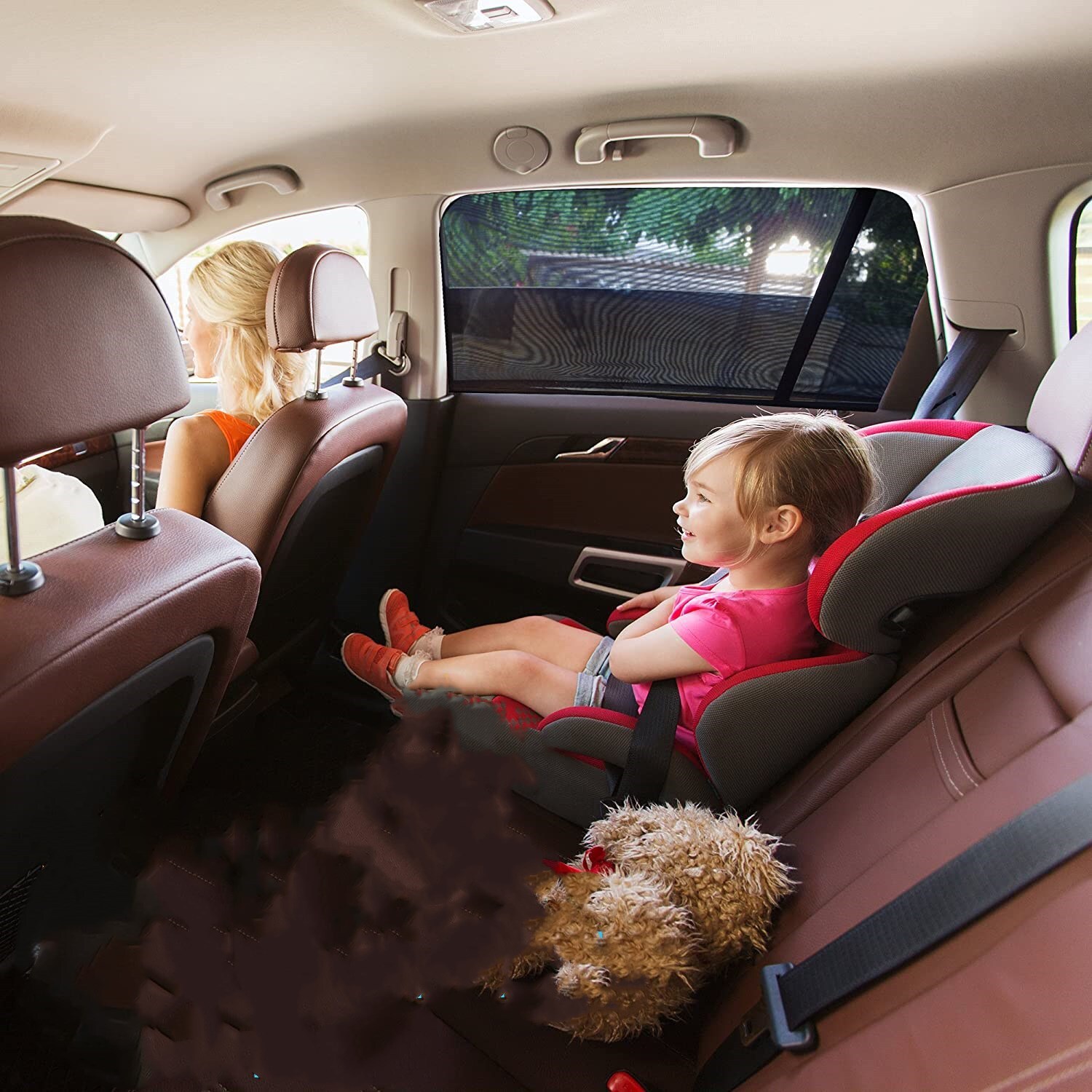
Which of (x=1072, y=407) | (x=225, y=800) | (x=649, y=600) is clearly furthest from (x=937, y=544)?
(x=225, y=800)

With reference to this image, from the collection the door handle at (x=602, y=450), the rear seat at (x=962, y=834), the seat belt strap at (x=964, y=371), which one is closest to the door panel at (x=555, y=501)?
the door handle at (x=602, y=450)

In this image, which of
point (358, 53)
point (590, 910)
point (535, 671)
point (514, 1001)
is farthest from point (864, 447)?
point (358, 53)

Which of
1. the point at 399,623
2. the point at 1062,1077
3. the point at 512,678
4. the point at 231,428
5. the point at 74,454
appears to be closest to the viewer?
the point at 1062,1077

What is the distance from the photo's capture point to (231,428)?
1846mm

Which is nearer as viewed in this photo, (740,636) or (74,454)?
(740,636)

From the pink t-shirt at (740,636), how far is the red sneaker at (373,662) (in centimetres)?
71

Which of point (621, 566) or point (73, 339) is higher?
point (73, 339)

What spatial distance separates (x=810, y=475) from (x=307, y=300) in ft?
3.32

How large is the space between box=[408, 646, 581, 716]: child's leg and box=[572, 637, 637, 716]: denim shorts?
0.09 feet

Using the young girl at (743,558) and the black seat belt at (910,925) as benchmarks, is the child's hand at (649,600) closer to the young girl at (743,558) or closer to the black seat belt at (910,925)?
the young girl at (743,558)

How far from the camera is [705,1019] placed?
1045 millimetres

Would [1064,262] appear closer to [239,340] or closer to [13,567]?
[239,340]

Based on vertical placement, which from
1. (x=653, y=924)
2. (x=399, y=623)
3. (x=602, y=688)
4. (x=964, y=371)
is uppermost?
(x=964, y=371)

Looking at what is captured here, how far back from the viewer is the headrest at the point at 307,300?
159 cm
